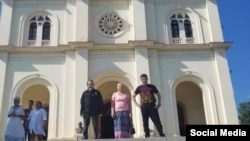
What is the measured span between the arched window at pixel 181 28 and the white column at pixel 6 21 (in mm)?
11641

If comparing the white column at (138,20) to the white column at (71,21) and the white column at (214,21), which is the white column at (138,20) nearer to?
the white column at (71,21)

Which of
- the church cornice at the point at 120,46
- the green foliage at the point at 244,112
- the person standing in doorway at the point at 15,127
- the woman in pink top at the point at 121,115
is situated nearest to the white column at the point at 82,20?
the church cornice at the point at 120,46

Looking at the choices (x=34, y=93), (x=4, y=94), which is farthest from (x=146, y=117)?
(x=34, y=93)

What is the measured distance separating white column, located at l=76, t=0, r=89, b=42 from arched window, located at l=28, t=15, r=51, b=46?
2306 mm

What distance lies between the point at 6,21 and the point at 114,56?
26.5 feet

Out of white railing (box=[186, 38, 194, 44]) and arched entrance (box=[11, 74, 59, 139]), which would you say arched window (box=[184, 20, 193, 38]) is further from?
arched entrance (box=[11, 74, 59, 139])

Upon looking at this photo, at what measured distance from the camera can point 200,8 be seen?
24.7m

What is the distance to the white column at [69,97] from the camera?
20.2m

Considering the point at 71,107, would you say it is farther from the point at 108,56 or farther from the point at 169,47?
the point at 169,47

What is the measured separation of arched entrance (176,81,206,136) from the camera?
2375 centimetres

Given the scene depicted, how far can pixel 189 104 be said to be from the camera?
24.5 m

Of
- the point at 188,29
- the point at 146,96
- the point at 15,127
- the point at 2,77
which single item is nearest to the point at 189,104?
the point at 188,29

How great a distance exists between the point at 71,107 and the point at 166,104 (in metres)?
6.05

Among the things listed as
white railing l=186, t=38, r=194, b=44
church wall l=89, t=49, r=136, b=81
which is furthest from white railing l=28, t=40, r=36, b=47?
white railing l=186, t=38, r=194, b=44
